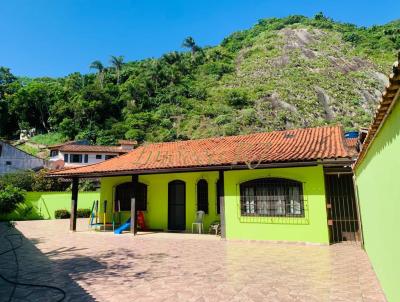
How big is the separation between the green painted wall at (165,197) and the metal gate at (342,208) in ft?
15.8

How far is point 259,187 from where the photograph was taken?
11.2 m

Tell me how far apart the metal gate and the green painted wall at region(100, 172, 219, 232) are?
15.8ft

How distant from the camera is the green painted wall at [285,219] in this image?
9969mm

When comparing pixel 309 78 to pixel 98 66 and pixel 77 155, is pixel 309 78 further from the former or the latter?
pixel 77 155

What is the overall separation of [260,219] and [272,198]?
2.94 ft

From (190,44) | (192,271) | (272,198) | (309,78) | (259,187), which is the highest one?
(190,44)

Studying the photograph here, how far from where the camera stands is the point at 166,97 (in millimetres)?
60594

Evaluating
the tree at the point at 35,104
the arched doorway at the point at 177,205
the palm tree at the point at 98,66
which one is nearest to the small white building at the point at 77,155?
the tree at the point at 35,104

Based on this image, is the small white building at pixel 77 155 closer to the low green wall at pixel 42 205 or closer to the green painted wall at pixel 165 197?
the low green wall at pixel 42 205

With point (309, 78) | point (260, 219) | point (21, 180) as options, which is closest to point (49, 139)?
point (21, 180)

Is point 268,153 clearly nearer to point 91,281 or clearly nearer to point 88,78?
point 91,281

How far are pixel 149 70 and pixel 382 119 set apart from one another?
6795 centimetres

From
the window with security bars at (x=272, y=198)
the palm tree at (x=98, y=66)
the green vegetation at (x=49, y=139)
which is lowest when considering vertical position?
the window with security bars at (x=272, y=198)

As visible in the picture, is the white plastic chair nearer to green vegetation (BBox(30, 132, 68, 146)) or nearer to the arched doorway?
the arched doorway
